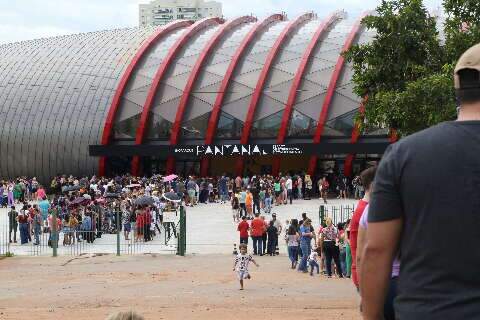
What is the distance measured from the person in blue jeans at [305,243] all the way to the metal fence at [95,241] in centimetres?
493

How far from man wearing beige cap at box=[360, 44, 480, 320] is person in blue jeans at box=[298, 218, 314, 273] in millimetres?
19655

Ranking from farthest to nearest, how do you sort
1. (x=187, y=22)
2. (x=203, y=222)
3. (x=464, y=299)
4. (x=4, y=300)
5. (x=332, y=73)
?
1. (x=187, y=22)
2. (x=332, y=73)
3. (x=203, y=222)
4. (x=4, y=300)
5. (x=464, y=299)

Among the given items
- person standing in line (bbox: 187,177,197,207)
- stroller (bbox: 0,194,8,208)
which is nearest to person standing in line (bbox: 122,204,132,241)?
person standing in line (bbox: 187,177,197,207)

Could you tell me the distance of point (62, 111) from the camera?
53531 millimetres

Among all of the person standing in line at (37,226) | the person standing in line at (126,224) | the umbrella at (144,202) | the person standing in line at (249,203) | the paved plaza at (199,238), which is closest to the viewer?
the paved plaza at (199,238)

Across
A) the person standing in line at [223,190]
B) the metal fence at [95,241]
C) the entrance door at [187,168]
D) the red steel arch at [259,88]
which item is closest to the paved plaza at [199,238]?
the metal fence at [95,241]

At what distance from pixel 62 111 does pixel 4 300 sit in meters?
35.9

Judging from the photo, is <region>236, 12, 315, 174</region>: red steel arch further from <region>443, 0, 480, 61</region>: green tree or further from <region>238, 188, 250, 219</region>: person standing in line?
<region>443, 0, 480, 61</region>: green tree

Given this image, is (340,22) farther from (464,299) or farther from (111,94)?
(464,299)

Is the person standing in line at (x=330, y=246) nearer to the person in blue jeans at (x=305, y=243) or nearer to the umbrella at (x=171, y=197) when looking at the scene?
the person in blue jeans at (x=305, y=243)

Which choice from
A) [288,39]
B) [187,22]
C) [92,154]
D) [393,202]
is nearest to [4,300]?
[393,202]

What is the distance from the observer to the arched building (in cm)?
5006

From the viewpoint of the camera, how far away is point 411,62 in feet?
83.3

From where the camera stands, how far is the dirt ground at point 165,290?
16125 millimetres
